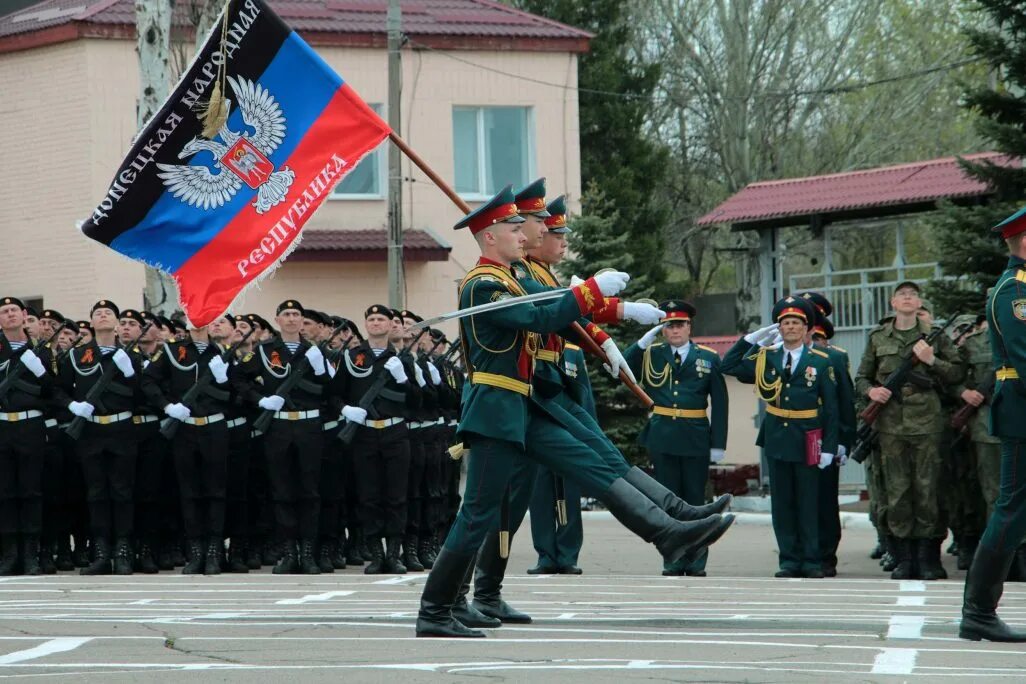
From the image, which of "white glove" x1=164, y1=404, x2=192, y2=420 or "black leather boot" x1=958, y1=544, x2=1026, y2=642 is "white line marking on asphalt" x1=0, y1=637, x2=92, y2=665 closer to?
"black leather boot" x1=958, y1=544, x2=1026, y2=642

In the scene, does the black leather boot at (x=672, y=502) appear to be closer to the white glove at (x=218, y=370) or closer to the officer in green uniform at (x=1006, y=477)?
the officer in green uniform at (x=1006, y=477)

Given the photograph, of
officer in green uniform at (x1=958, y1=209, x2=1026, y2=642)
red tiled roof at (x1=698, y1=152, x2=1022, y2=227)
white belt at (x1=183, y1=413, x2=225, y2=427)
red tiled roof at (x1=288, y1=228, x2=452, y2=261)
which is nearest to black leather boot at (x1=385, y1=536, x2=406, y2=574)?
white belt at (x1=183, y1=413, x2=225, y2=427)

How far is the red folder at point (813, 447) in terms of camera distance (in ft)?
46.3

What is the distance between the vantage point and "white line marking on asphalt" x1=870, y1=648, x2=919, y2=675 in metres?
7.52

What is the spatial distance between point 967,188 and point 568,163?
800 cm

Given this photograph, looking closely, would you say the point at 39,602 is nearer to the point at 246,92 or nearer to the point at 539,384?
the point at 246,92

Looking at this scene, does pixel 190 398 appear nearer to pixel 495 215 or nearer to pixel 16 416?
pixel 16 416

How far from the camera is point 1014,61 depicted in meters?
16.9

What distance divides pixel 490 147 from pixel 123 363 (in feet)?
49.4

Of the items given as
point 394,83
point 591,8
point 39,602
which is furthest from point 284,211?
point 591,8

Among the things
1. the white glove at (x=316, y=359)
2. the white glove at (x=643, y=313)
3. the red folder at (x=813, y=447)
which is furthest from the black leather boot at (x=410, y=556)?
the white glove at (x=643, y=313)

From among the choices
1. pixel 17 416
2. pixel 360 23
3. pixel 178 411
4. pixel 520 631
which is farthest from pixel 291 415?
pixel 360 23

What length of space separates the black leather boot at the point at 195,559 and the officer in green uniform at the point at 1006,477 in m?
7.23

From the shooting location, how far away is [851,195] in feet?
81.4
